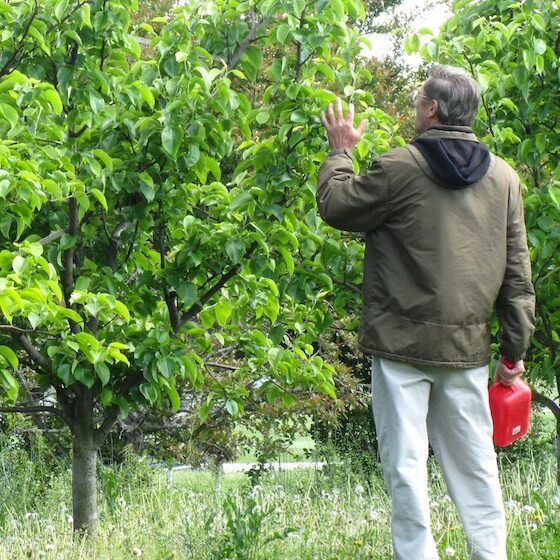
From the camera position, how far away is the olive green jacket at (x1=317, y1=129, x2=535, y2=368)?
335 centimetres

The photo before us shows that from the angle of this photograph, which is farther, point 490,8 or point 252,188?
point 490,8

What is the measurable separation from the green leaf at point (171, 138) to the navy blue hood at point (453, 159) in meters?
1.10

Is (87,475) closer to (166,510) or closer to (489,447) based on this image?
(166,510)

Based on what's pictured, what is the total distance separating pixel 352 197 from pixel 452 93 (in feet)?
1.73

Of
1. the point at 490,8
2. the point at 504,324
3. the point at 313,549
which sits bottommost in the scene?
the point at 313,549

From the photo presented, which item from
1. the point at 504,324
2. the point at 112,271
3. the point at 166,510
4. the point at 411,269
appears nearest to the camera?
the point at 411,269

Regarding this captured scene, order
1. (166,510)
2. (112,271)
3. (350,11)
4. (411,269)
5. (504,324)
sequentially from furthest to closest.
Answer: (166,510) → (112,271) → (350,11) → (504,324) → (411,269)

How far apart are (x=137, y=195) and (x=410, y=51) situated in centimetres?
151

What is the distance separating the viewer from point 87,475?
204 inches

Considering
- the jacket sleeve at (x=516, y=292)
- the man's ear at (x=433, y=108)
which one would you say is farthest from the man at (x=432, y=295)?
the jacket sleeve at (x=516, y=292)

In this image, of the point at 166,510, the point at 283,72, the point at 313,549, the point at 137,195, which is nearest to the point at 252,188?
the point at 283,72

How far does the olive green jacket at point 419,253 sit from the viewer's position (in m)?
3.35

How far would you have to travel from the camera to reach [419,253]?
11.0 ft

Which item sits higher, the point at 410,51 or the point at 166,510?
the point at 410,51
